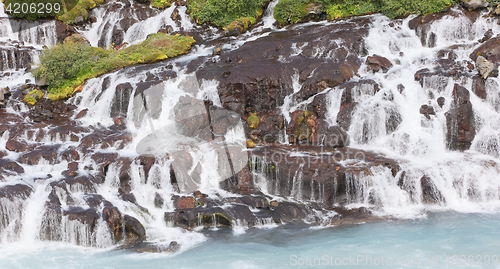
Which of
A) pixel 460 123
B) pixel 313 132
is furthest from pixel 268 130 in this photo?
pixel 460 123

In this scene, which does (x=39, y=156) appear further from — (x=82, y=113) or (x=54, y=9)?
(x=54, y=9)

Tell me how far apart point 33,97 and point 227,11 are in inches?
484

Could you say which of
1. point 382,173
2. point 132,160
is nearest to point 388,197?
point 382,173

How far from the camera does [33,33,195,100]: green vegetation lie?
66.1 ft

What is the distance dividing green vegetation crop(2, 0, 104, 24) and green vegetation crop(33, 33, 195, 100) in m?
5.27

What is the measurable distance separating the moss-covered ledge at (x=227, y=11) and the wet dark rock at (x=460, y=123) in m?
13.2

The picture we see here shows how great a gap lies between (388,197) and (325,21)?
1312 cm

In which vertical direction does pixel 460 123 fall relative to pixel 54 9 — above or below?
below

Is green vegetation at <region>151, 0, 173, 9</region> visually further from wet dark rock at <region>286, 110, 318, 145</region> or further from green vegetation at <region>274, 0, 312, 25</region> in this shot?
wet dark rock at <region>286, 110, 318, 145</region>

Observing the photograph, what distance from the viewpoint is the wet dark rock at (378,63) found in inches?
715

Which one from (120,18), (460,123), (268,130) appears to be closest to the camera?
(460,123)

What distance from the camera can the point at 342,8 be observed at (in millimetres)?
23391

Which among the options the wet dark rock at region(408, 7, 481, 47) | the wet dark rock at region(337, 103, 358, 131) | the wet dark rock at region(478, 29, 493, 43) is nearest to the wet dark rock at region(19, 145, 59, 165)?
the wet dark rock at region(337, 103, 358, 131)

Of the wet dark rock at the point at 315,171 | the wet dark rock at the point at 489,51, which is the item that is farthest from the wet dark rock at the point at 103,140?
the wet dark rock at the point at 489,51
